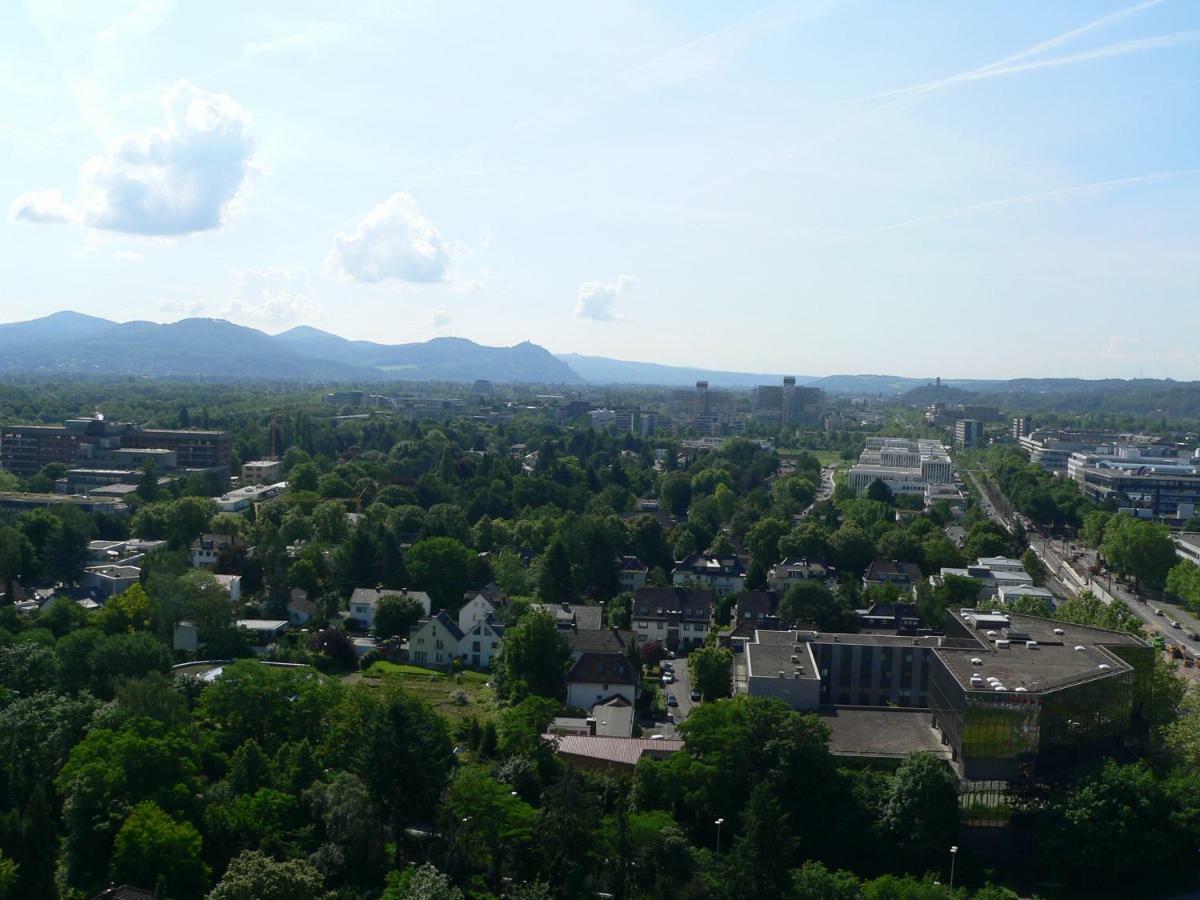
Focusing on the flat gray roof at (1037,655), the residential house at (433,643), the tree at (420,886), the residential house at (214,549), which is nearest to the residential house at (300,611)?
the residential house at (214,549)

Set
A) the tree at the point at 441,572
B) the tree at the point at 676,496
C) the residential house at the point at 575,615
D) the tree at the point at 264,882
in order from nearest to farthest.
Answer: the tree at the point at 264,882
the residential house at the point at 575,615
the tree at the point at 441,572
the tree at the point at 676,496

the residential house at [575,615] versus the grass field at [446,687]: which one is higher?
the residential house at [575,615]

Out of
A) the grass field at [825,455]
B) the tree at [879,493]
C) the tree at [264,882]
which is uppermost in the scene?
the tree at [879,493]

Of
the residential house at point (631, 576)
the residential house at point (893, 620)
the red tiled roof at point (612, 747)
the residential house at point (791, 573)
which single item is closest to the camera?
the red tiled roof at point (612, 747)

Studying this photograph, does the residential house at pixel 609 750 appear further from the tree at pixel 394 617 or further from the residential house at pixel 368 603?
the residential house at pixel 368 603

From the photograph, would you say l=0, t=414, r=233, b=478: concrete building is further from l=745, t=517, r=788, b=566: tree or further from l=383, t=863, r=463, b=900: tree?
l=383, t=863, r=463, b=900: tree

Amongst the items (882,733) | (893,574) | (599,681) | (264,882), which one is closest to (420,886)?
(264,882)
